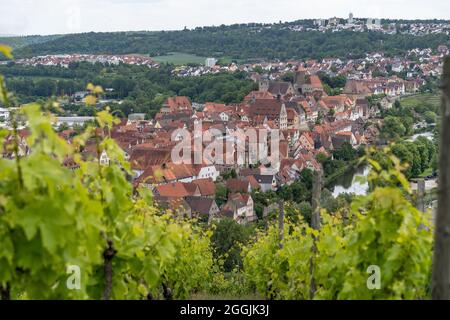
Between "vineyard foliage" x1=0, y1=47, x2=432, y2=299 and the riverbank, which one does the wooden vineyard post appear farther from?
the riverbank

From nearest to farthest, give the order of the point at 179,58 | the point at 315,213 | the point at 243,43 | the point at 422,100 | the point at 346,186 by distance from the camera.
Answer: the point at 315,213 < the point at 346,186 < the point at 422,100 < the point at 179,58 < the point at 243,43

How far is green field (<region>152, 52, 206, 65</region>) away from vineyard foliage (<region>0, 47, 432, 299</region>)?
83.6 metres

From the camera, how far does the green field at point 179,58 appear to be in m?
87.4

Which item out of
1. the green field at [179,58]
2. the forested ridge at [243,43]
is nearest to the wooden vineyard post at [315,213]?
the green field at [179,58]

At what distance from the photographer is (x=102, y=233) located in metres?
A: 2.75

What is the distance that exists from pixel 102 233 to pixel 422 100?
48.5 m

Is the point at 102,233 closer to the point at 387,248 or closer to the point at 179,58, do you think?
the point at 387,248

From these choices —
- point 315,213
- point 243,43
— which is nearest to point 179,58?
point 243,43

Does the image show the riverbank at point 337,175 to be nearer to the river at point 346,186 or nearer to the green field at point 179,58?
the river at point 346,186

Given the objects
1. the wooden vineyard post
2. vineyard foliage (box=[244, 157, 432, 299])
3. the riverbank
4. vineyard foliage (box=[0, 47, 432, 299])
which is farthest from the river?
vineyard foliage (box=[244, 157, 432, 299])

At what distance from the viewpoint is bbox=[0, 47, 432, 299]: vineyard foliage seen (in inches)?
85.4

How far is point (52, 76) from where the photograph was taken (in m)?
72.6

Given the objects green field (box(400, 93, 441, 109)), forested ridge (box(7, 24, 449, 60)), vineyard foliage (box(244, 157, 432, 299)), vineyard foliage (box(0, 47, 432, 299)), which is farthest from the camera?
forested ridge (box(7, 24, 449, 60))
